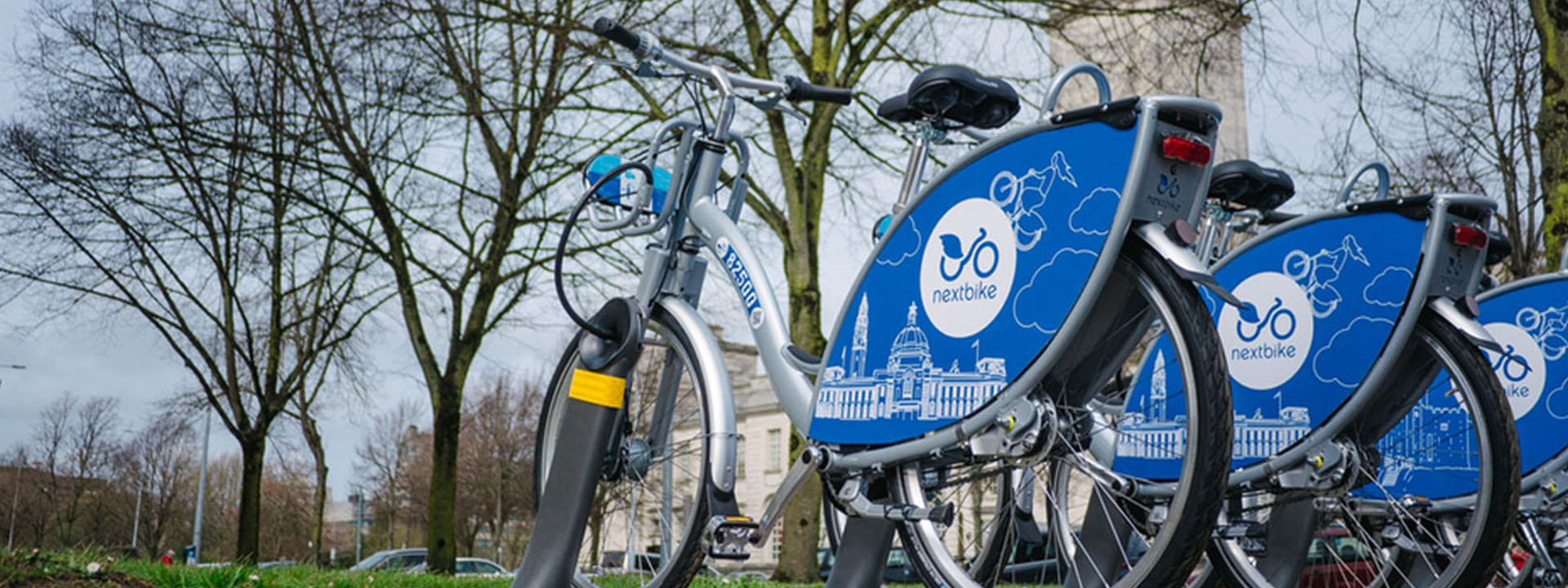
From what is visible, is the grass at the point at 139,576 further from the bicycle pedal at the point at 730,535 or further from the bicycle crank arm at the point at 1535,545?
the bicycle crank arm at the point at 1535,545

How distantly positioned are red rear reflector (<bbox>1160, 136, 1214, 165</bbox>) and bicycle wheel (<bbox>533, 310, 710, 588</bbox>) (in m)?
1.55

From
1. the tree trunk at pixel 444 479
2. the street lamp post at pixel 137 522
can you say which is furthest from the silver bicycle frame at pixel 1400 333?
the street lamp post at pixel 137 522

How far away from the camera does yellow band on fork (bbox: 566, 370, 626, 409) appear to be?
12.8 feet

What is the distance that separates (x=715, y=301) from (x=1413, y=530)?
33.3 ft

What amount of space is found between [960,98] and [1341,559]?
2.14 meters

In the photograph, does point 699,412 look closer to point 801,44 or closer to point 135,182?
point 801,44

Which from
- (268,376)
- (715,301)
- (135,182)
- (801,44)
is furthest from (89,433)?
(801,44)

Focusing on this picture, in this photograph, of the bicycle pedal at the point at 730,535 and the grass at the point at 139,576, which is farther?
the grass at the point at 139,576

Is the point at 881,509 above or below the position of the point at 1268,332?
below

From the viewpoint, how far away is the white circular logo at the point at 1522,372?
5.34m

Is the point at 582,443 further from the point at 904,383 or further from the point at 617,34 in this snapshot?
the point at 617,34

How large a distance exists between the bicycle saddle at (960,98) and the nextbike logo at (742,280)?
65 centimetres

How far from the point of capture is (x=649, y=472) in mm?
4250

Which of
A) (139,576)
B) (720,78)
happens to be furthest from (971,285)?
(139,576)
